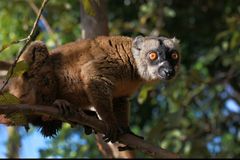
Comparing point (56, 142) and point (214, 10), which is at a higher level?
point (214, 10)

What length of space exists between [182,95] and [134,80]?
3.11m

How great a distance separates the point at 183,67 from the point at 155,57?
509 cm

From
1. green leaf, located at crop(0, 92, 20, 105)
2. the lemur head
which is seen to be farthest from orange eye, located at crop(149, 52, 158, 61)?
green leaf, located at crop(0, 92, 20, 105)

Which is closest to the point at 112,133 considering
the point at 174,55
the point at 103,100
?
the point at 103,100

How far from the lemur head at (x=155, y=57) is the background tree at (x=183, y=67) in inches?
74.8

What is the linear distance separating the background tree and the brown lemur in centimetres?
192

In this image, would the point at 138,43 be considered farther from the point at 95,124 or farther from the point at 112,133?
the point at 95,124

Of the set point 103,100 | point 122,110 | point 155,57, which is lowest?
point 122,110

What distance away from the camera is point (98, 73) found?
19.5 feet

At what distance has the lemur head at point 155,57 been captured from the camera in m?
6.55

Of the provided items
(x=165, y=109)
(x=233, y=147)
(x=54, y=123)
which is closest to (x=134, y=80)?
(x=54, y=123)

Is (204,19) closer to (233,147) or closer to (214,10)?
(214,10)

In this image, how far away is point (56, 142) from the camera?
1014cm

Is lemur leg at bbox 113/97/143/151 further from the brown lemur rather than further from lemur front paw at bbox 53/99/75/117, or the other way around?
lemur front paw at bbox 53/99/75/117
